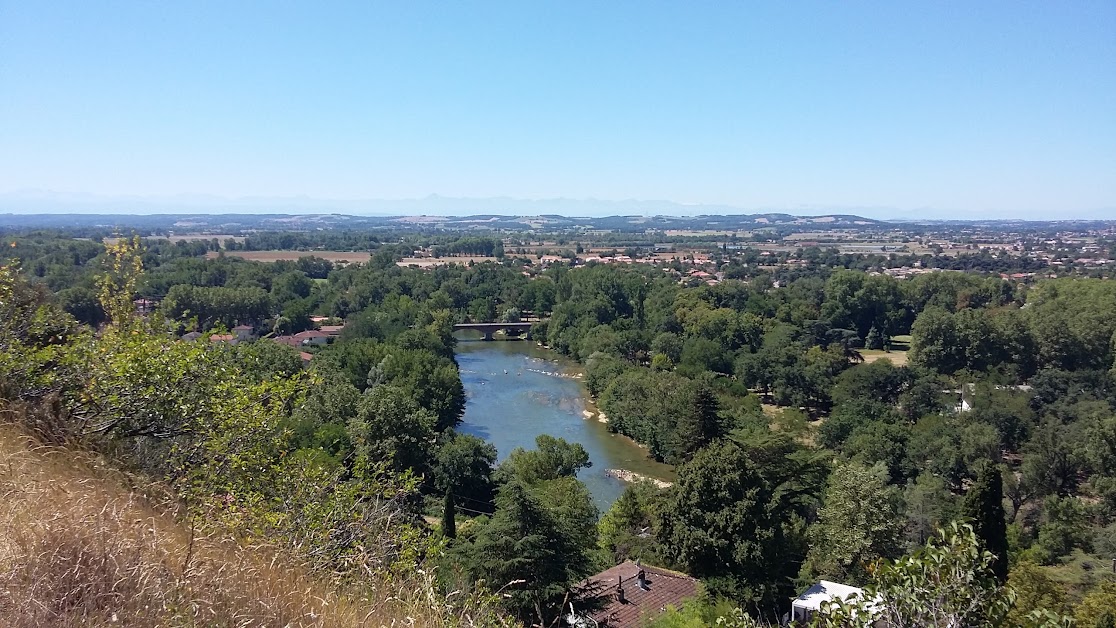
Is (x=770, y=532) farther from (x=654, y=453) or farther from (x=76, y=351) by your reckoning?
(x=654, y=453)

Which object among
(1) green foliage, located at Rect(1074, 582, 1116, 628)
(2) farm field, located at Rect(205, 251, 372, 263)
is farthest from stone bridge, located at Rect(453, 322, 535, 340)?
(1) green foliage, located at Rect(1074, 582, 1116, 628)

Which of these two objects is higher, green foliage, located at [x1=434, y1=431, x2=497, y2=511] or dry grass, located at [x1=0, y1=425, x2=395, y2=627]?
→ dry grass, located at [x1=0, y1=425, x2=395, y2=627]

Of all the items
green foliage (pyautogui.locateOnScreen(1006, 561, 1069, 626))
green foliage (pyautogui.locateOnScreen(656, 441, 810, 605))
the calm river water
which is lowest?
the calm river water

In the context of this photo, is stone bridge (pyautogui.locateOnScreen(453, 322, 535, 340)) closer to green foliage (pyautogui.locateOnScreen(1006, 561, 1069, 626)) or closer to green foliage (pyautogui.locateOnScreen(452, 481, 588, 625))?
green foliage (pyautogui.locateOnScreen(452, 481, 588, 625))

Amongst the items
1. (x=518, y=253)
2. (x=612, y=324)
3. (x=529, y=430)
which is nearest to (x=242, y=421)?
(x=529, y=430)

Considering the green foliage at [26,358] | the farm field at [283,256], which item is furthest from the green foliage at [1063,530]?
the farm field at [283,256]

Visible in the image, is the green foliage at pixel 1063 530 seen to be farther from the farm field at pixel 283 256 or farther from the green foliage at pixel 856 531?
the farm field at pixel 283 256

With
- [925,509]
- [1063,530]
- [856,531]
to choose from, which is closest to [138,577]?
[856,531]
